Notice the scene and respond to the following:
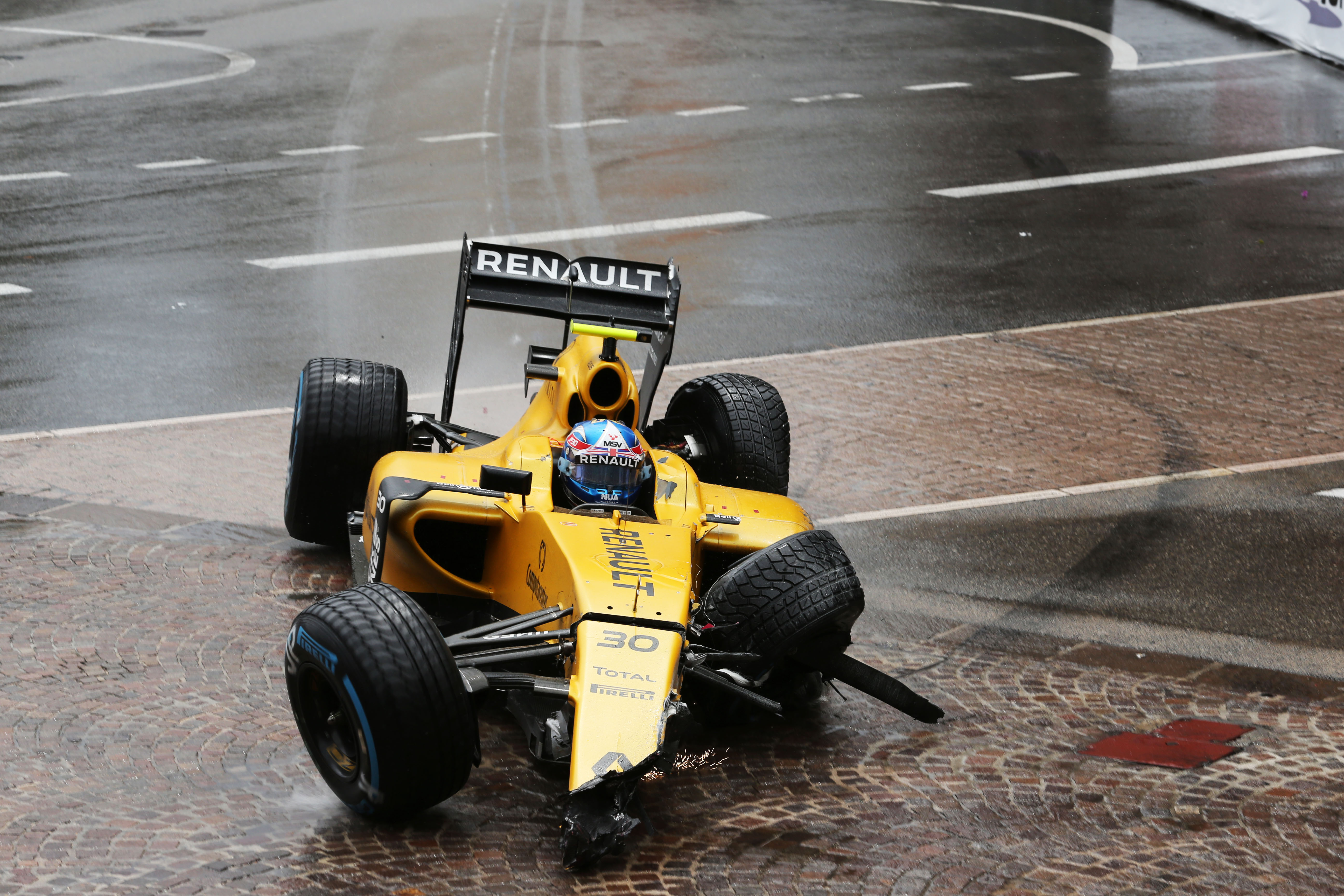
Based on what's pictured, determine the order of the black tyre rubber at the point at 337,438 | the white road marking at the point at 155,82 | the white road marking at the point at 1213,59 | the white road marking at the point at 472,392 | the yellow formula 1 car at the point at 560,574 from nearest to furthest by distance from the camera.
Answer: the yellow formula 1 car at the point at 560,574, the black tyre rubber at the point at 337,438, the white road marking at the point at 472,392, the white road marking at the point at 155,82, the white road marking at the point at 1213,59

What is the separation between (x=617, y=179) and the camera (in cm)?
1905

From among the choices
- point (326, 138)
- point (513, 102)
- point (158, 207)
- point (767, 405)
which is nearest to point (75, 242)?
point (158, 207)

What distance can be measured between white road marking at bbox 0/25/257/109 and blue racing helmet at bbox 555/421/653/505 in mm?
17415

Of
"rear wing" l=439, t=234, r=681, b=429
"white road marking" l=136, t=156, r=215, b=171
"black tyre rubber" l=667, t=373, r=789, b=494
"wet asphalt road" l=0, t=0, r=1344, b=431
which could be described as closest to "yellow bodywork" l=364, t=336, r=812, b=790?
"rear wing" l=439, t=234, r=681, b=429

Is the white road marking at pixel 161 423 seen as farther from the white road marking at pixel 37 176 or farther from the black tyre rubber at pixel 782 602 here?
the white road marking at pixel 37 176

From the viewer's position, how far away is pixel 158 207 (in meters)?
17.7

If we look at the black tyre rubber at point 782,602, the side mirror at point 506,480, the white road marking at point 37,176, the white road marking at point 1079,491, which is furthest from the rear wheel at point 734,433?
the white road marking at point 37,176

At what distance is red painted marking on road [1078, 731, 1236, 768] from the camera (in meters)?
7.47

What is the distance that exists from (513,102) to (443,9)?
308 inches

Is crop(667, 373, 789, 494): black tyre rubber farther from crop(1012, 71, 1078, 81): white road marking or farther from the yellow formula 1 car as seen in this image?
crop(1012, 71, 1078, 81): white road marking

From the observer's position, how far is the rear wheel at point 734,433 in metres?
9.40

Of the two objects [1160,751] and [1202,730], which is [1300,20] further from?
[1160,751]

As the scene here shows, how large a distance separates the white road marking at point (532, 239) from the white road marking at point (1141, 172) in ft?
9.29

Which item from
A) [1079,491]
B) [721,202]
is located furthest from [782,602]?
[721,202]
